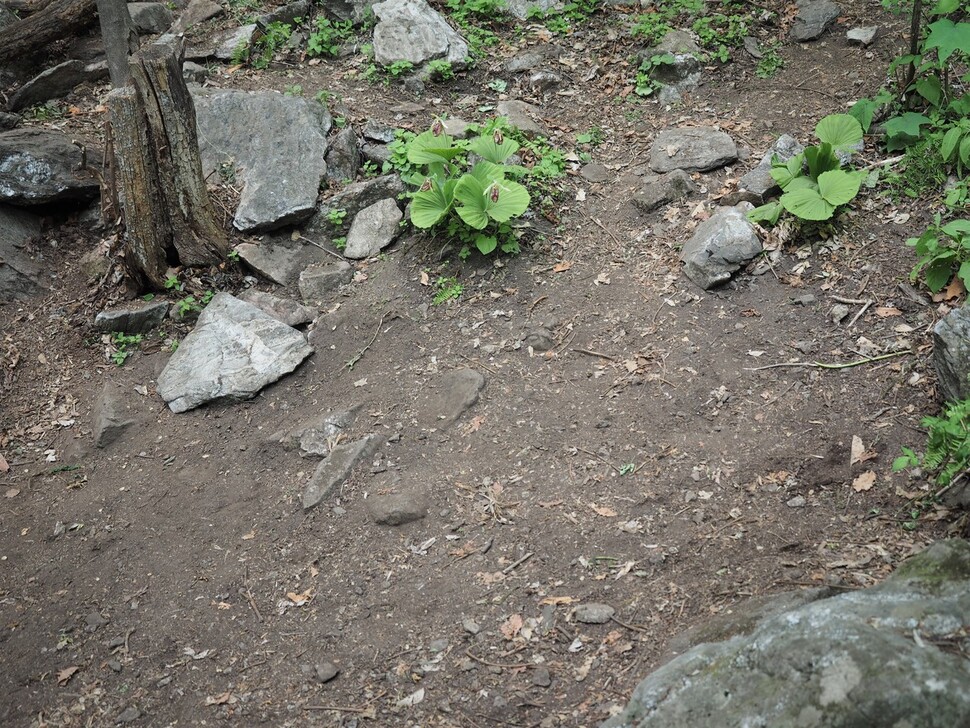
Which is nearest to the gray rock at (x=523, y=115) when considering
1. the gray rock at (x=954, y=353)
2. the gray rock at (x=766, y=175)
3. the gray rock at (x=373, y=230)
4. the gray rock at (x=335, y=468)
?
the gray rock at (x=373, y=230)

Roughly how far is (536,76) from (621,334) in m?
3.04

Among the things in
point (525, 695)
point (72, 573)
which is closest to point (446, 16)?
point (72, 573)

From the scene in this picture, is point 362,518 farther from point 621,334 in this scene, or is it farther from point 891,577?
point 891,577

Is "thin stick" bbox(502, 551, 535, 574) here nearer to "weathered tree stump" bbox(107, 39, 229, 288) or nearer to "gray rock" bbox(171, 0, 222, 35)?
"weathered tree stump" bbox(107, 39, 229, 288)

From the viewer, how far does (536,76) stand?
630 centimetres

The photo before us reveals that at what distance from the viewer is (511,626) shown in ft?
9.92

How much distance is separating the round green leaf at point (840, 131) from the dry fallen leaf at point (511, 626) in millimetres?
3624

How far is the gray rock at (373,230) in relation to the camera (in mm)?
5227

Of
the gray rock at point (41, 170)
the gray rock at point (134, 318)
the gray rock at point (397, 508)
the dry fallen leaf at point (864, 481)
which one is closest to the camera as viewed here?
the dry fallen leaf at point (864, 481)

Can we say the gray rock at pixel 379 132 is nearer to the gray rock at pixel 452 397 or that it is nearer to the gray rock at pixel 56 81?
the gray rock at pixel 452 397

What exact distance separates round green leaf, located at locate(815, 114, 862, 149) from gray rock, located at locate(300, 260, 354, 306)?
3.25 m

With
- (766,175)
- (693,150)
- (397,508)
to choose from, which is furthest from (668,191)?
(397,508)

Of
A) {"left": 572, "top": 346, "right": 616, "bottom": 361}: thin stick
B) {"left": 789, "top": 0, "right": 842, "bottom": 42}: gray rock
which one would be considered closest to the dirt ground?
{"left": 572, "top": 346, "right": 616, "bottom": 361}: thin stick

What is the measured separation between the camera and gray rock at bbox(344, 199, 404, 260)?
5.23m
